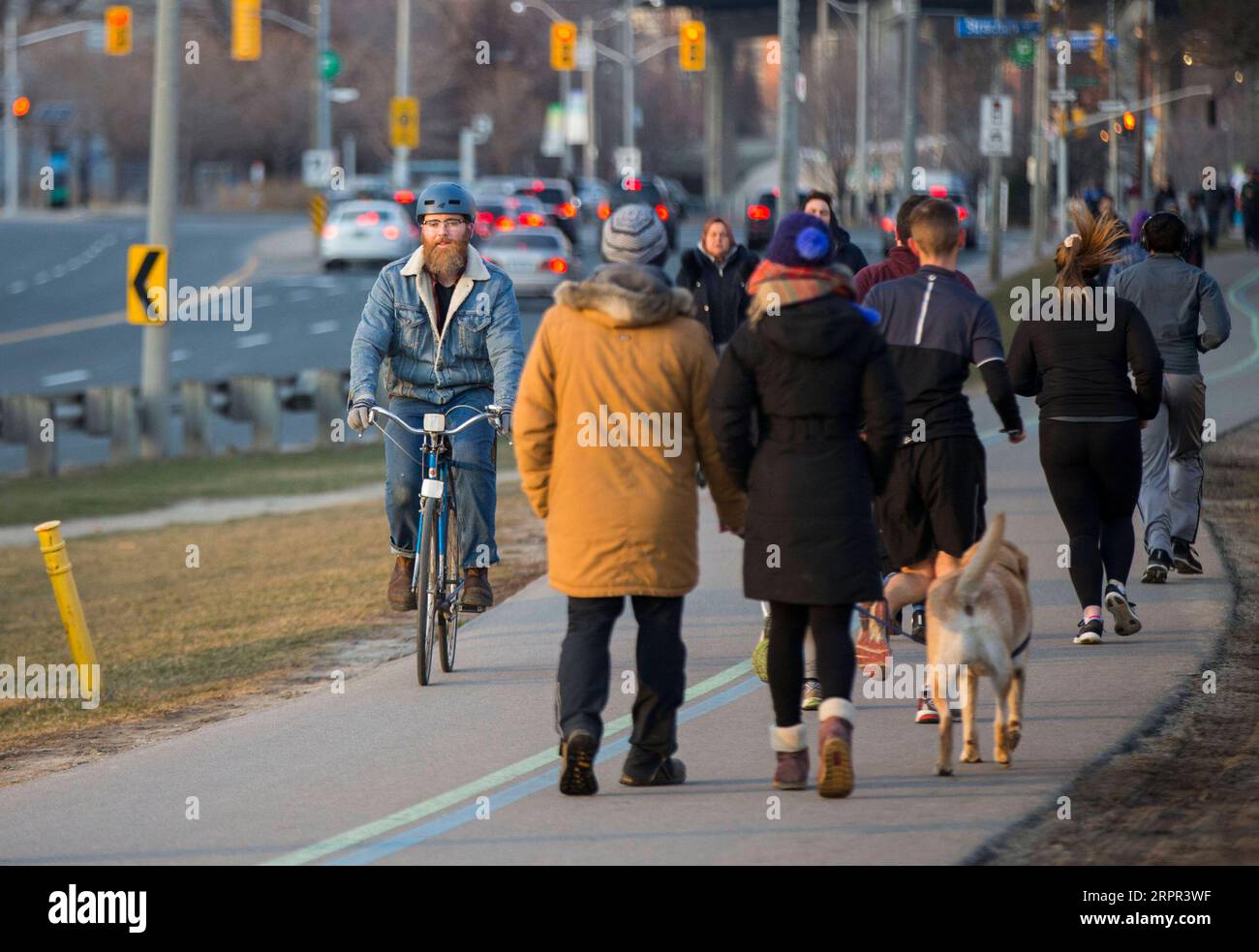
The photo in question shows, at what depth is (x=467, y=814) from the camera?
703cm

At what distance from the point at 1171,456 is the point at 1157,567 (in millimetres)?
595

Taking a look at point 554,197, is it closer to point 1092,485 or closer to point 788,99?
point 788,99

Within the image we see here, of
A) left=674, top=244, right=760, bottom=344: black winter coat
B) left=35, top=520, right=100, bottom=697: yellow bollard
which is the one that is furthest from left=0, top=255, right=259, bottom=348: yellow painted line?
Answer: left=35, top=520, right=100, bottom=697: yellow bollard

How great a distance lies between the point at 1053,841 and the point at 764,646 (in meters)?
2.14

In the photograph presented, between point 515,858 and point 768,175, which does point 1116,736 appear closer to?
point 515,858

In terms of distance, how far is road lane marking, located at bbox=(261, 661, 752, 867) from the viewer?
6543mm

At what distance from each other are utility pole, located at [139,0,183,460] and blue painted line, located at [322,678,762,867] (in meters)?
15.3

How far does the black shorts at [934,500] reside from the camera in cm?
820

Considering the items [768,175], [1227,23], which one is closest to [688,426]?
[1227,23]

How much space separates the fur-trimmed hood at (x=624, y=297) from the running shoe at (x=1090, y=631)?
11.9ft

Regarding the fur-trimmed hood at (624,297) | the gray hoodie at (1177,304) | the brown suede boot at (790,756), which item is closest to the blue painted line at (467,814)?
the brown suede boot at (790,756)

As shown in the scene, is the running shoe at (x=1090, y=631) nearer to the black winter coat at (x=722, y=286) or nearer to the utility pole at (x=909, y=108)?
the black winter coat at (x=722, y=286)

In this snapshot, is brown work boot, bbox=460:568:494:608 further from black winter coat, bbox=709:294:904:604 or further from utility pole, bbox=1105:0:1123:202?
utility pole, bbox=1105:0:1123:202

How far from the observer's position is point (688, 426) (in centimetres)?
700
